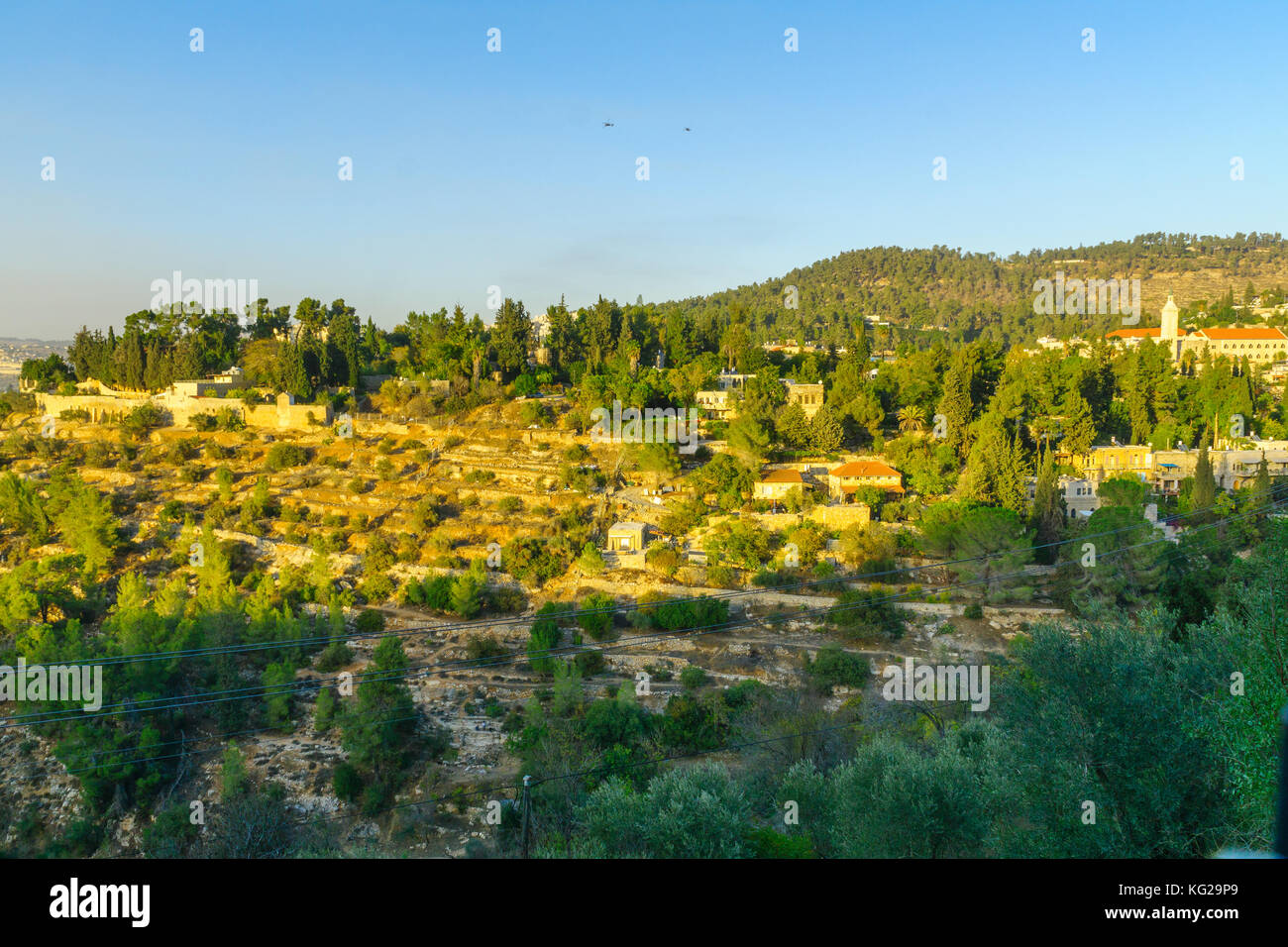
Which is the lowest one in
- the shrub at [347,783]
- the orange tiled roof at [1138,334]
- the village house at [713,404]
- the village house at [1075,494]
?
the shrub at [347,783]

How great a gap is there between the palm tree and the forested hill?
43.9 meters

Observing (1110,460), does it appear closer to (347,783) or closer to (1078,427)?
(1078,427)

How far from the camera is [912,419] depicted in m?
24.3

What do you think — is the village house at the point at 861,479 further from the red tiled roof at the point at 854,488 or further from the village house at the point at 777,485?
the village house at the point at 777,485

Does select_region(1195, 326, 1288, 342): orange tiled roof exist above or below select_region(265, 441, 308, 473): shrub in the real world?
above

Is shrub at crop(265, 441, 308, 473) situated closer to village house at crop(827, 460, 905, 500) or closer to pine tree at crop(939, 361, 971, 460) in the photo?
village house at crop(827, 460, 905, 500)

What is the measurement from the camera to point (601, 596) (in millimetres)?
16828

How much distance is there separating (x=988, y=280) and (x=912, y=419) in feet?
283

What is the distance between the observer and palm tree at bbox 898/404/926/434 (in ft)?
79.2

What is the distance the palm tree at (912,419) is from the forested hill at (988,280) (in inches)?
1728

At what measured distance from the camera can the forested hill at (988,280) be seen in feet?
259

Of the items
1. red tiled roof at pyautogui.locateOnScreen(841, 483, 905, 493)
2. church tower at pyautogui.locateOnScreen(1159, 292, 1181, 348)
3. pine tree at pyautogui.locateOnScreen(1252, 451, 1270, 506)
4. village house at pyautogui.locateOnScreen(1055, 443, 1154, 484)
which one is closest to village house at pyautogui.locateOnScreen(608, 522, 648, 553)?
red tiled roof at pyautogui.locateOnScreen(841, 483, 905, 493)

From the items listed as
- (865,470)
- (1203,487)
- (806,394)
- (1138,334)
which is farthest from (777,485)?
(1138,334)

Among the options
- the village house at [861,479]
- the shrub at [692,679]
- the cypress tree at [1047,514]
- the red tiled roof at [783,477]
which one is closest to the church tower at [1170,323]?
the village house at [861,479]
